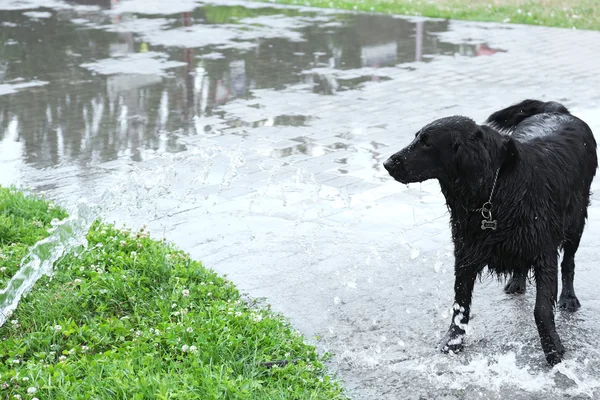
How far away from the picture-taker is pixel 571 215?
498cm

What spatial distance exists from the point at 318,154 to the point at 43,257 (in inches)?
140

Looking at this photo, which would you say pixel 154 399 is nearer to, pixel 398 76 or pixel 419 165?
pixel 419 165

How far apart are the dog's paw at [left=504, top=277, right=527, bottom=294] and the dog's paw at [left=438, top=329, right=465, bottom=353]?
790mm

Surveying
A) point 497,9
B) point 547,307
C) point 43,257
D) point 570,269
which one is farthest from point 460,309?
point 497,9

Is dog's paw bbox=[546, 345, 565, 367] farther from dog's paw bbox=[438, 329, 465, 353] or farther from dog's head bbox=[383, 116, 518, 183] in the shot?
dog's head bbox=[383, 116, 518, 183]

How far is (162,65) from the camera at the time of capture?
13.5 metres

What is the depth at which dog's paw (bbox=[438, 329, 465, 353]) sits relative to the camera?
480cm

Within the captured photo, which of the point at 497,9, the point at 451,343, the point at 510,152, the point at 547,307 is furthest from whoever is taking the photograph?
the point at 497,9

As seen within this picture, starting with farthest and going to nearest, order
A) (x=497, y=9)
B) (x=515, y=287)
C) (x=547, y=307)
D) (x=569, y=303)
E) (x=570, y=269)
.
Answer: (x=497, y=9) → (x=515, y=287) → (x=570, y=269) → (x=569, y=303) → (x=547, y=307)

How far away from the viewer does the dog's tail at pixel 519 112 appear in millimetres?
5457

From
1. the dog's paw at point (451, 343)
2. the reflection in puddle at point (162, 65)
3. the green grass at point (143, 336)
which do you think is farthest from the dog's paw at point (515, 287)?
the reflection in puddle at point (162, 65)

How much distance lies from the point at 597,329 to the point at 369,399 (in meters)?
1.60

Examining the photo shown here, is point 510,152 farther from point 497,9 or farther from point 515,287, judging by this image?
point 497,9

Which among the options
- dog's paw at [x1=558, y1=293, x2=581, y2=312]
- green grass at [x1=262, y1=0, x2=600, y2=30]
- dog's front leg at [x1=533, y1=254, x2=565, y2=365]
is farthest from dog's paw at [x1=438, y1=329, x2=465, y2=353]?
green grass at [x1=262, y1=0, x2=600, y2=30]
